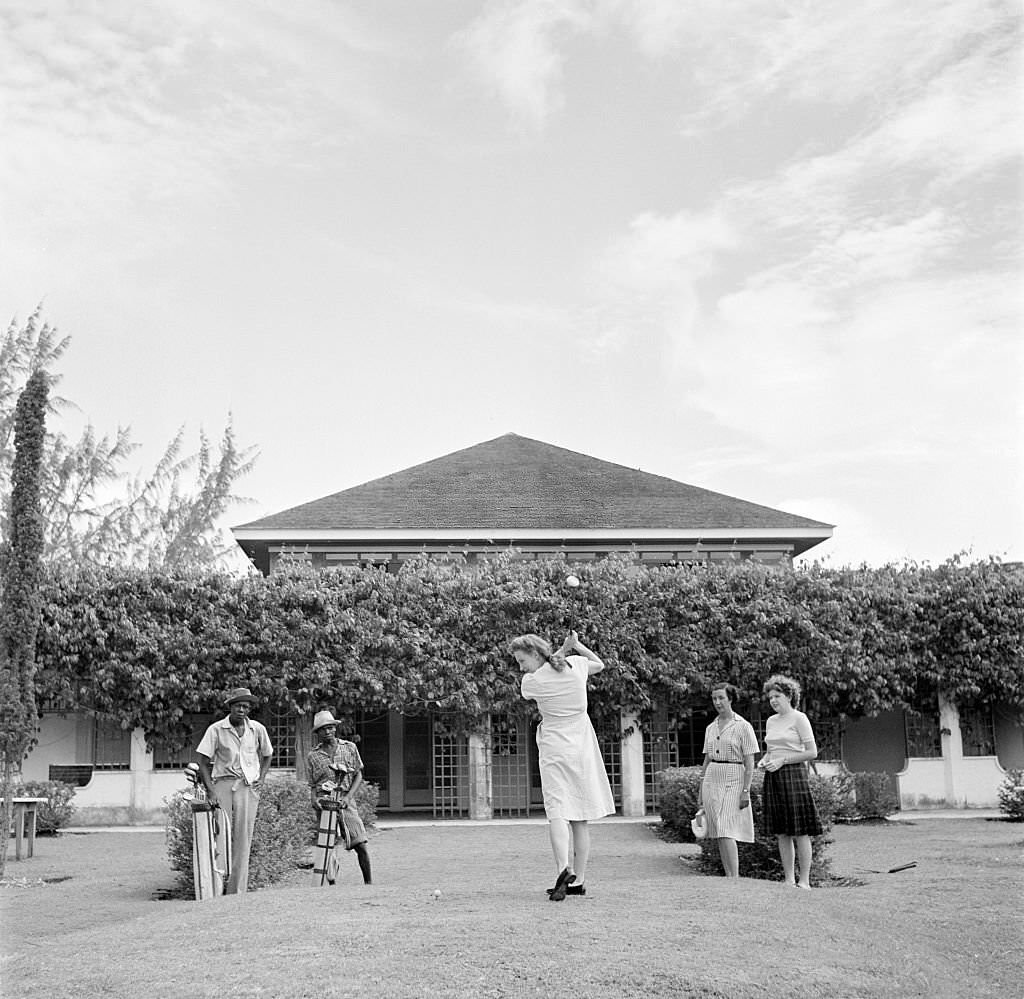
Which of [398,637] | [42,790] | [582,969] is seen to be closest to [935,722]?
[398,637]

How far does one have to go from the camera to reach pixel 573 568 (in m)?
25.9

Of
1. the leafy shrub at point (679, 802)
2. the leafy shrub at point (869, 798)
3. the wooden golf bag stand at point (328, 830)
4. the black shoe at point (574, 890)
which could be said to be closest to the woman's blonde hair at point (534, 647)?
the black shoe at point (574, 890)

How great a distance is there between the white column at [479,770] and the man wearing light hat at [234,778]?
46.1ft

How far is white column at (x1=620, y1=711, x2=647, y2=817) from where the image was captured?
83.3ft

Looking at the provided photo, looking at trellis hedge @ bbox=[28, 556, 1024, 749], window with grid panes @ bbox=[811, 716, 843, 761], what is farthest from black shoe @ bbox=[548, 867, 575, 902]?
window with grid panes @ bbox=[811, 716, 843, 761]

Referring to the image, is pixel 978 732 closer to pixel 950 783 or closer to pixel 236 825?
pixel 950 783

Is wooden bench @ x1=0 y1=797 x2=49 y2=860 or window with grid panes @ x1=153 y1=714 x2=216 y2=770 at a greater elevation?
window with grid panes @ x1=153 y1=714 x2=216 y2=770

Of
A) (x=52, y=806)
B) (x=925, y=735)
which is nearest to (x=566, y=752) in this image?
(x=52, y=806)

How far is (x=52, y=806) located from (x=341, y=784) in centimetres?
1127

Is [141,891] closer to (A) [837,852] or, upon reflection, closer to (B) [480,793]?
(A) [837,852]

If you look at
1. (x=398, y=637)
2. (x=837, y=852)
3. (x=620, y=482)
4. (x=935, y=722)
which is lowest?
(x=837, y=852)

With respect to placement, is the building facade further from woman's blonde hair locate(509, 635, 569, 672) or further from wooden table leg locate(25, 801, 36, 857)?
woman's blonde hair locate(509, 635, 569, 672)

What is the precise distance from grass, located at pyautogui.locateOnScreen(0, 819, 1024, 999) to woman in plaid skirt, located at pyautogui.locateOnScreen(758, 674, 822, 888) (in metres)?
0.48

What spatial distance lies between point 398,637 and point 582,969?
1789cm
